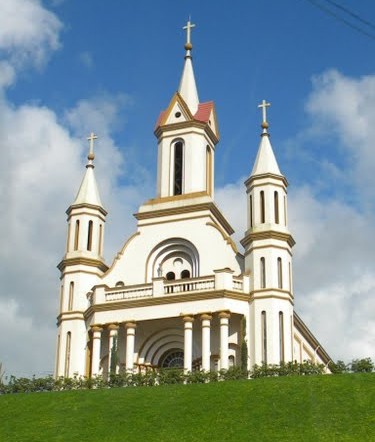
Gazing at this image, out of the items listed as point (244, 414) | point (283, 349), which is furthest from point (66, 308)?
point (244, 414)

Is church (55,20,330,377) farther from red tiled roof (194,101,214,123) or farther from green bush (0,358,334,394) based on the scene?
green bush (0,358,334,394)

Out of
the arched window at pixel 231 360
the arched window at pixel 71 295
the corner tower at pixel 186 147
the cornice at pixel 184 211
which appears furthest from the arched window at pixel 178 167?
the arched window at pixel 231 360

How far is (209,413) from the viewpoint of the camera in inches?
1283

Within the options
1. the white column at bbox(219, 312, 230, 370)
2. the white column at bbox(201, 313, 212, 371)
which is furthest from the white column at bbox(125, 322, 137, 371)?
the white column at bbox(219, 312, 230, 370)

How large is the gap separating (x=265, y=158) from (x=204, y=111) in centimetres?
685

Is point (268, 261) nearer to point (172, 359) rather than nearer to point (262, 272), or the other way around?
point (262, 272)

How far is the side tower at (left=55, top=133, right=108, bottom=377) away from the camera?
162 feet

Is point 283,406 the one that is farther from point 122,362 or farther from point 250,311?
point 122,362

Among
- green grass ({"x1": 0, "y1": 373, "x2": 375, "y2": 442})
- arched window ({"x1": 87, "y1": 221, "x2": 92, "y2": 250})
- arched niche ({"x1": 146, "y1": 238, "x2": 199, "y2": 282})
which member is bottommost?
green grass ({"x1": 0, "y1": 373, "x2": 375, "y2": 442})

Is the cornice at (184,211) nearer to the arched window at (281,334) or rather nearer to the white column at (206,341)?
the white column at (206,341)

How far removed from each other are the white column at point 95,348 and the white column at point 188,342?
5121 mm

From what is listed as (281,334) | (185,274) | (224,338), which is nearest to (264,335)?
(281,334)

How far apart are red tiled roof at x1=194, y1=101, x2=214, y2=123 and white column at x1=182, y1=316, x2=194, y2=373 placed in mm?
14223

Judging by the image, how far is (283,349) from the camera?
45500 mm
